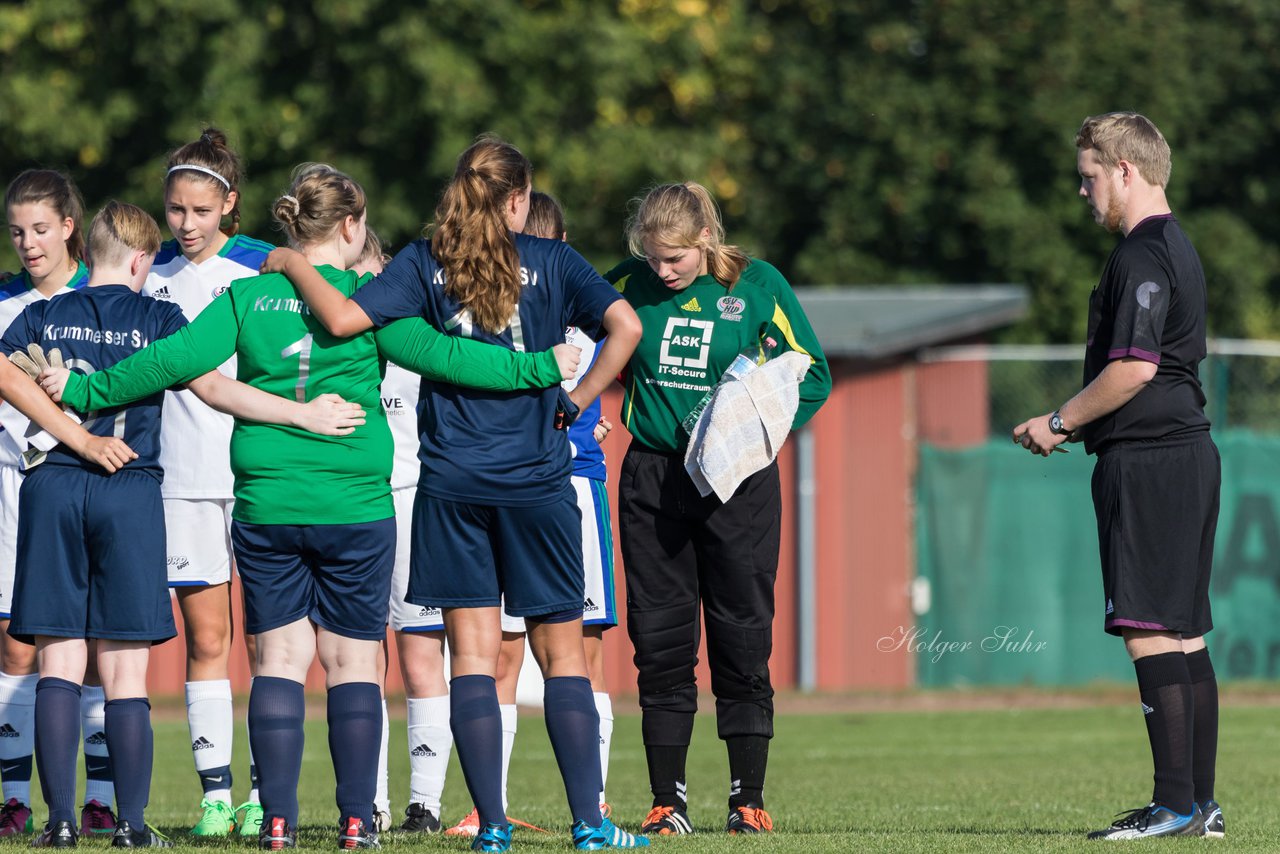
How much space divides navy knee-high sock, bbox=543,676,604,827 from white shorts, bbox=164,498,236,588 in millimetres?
1687

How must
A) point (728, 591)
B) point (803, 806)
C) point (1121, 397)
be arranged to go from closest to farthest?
1. point (1121, 397)
2. point (728, 591)
3. point (803, 806)

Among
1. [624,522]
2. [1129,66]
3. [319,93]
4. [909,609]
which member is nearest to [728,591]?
[624,522]

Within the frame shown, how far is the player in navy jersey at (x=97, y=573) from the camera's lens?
5.97m

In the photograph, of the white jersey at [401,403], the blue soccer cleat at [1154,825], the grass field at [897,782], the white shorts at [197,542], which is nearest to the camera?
the blue soccer cleat at [1154,825]

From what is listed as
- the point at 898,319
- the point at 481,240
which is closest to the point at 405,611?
the point at 481,240

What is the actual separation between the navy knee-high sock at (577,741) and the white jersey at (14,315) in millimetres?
2381

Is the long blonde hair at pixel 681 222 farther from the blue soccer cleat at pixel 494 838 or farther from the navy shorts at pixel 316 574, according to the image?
the blue soccer cleat at pixel 494 838

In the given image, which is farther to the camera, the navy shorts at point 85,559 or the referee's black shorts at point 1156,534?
the referee's black shorts at point 1156,534

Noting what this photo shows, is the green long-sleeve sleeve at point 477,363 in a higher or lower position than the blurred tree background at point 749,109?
lower

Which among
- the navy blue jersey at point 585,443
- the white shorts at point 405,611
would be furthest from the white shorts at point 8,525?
the navy blue jersey at point 585,443

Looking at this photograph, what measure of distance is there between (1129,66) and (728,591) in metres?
21.3

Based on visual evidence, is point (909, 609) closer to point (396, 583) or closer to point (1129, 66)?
point (396, 583)

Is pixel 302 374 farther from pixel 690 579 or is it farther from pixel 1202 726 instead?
pixel 1202 726

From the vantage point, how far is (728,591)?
6.77 metres
